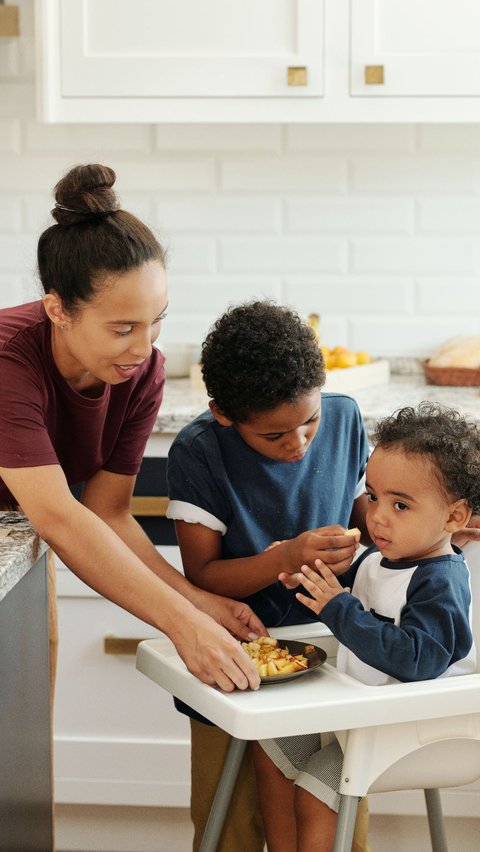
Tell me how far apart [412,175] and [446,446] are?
1645mm

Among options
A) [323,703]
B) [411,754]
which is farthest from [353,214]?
[323,703]

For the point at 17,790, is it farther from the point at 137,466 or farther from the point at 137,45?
the point at 137,45

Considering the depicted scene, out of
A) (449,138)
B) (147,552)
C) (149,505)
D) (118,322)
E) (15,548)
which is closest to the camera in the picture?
(15,548)

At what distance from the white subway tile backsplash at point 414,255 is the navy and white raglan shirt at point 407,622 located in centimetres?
160

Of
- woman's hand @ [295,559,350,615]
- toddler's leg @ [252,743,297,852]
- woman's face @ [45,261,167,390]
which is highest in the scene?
woman's face @ [45,261,167,390]

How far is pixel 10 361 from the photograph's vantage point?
1438 mm

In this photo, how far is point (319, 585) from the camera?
144 cm

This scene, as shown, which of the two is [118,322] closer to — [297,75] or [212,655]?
[212,655]

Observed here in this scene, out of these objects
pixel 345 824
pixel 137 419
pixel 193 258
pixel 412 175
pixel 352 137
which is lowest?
pixel 345 824

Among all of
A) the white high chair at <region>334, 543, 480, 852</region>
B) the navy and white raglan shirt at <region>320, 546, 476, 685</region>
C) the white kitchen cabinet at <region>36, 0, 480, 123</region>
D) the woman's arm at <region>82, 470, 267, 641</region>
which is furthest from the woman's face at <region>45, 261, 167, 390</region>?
the white kitchen cabinet at <region>36, 0, 480, 123</region>

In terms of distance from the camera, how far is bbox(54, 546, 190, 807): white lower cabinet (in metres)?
2.44

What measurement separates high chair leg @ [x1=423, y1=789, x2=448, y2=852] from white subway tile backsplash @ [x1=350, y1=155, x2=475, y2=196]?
68.4 inches

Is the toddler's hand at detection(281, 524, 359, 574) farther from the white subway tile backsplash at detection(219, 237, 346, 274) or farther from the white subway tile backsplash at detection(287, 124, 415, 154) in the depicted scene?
the white subway tile backsplash at detection(287, 124, 415, 154)

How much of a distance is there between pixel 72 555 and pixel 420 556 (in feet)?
1.57
